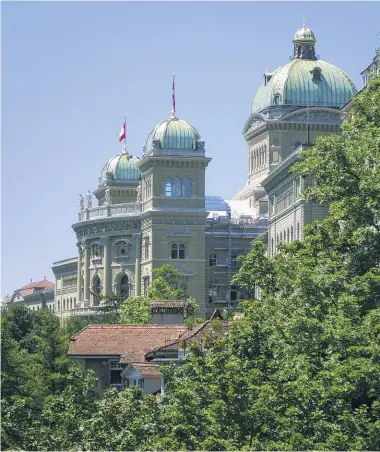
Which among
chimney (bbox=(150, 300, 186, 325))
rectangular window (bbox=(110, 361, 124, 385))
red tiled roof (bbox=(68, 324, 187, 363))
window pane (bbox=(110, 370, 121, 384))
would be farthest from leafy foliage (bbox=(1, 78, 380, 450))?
chimney (bbox=(150, 300, 186, 325))

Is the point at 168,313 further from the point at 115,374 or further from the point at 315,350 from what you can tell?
the point at 315,350

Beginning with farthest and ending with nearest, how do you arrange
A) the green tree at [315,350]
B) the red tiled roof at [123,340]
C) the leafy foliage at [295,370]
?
the red tiled roof at [123,340] → the leafy foliage at [295,370] → the green tree at [315,350]

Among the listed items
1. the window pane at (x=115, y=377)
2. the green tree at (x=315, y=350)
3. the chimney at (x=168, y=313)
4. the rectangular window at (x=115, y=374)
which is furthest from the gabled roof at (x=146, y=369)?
the chimney at (x=168, y=313)

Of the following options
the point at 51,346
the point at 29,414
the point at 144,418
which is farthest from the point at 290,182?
the point at 144,418

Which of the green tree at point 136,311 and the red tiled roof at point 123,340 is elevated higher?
the green tree at point 136,311

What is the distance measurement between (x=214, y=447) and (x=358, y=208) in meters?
11.7

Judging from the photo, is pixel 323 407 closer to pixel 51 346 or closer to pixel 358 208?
pixel 358 208

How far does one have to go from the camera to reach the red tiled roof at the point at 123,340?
328 ft

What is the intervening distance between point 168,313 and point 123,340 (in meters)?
17.3

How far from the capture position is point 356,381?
6512 centimetres

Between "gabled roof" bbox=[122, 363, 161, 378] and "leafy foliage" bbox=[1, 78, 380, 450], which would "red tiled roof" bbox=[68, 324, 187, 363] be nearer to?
"gabled roof" bbox=[122, 363, 161, 378]

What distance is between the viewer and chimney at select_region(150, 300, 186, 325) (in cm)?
11694

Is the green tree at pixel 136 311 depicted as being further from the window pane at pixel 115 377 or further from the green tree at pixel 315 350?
the green tree at pixel 315 350

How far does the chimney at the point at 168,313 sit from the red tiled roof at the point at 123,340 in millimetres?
12570
